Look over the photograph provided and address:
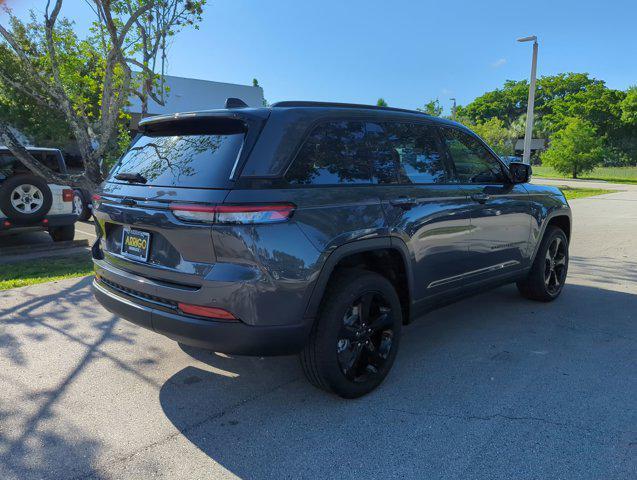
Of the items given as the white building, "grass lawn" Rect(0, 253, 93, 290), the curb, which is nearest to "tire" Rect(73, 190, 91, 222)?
the curb

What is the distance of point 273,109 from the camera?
299 centimetres

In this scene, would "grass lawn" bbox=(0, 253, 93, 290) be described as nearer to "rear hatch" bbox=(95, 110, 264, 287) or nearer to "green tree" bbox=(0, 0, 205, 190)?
"green tree" bbox=(0, 0, 205, 190)

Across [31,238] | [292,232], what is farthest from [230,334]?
[31,238]

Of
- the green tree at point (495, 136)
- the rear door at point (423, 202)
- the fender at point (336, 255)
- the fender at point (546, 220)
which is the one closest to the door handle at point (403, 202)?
the rear door at point (423, 202)

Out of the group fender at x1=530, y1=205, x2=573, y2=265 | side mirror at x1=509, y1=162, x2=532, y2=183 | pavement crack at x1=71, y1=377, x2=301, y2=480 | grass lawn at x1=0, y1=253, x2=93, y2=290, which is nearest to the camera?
pavement crack at x1=71, y1=377, x2=301, y2=480

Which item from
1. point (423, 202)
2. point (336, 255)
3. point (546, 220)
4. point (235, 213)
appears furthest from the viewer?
point (546, 220)

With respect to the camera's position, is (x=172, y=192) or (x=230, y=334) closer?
(x=230, y=334)

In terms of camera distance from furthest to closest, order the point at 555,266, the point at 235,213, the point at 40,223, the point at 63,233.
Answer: the point at 63,233, the point at 40,223, the point at 555,266, the point at 235,213

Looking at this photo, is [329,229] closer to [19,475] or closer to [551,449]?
[551,449]

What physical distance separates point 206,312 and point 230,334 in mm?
186

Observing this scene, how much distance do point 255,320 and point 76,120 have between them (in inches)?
241

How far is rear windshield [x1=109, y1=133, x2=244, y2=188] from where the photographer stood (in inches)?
111

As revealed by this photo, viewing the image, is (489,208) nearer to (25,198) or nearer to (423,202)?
(423,202)

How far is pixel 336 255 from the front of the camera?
296 cm
